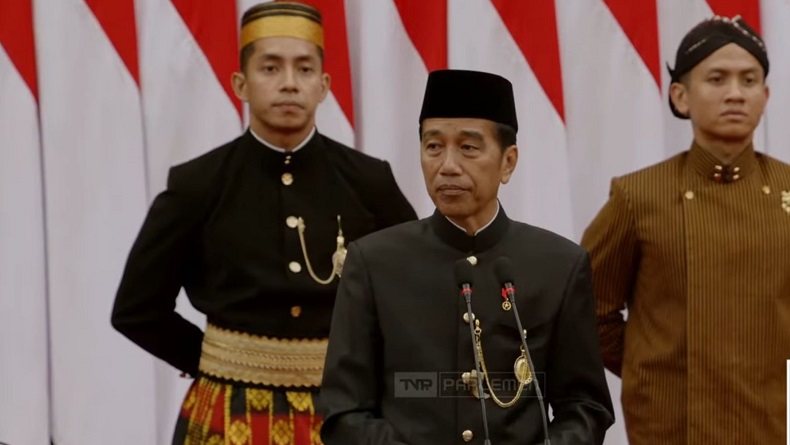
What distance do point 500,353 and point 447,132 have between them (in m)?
0.40

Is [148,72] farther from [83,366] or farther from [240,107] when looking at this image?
[83,366]

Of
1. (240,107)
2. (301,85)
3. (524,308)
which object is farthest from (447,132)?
(240,107)

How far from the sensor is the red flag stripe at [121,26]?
13.0 ft

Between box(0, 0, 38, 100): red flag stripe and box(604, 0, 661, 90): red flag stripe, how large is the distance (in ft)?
5.22

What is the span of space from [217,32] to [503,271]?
1.79 m

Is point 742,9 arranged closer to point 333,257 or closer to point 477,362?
point 333,257

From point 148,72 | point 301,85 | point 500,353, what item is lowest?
point 500,353

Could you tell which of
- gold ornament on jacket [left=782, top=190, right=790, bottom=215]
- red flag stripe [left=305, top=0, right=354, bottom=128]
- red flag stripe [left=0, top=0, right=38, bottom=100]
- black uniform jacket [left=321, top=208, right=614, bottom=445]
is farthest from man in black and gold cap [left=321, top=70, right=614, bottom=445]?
red flag stripe [left=0, top=0, right=38, bottom=100]

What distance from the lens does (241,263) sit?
3275 mm

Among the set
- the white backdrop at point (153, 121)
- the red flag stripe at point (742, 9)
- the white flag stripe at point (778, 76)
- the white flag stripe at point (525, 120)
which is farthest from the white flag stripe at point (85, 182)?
the white flag stripe at point (778, 76)

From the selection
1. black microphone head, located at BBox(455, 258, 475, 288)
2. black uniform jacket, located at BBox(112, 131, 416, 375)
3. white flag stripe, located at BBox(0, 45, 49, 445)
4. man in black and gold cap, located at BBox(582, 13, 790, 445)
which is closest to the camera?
black microphone head, located at BBox(455, 258, 475, 288)

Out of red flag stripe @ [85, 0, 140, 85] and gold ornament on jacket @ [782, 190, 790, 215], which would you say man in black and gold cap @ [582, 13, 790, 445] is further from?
red flag stripe @ [85, 0, 140, 85]

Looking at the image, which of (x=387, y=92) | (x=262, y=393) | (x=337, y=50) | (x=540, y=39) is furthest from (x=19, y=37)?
(x=540, y=39)

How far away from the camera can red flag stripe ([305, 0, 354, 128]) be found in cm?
402
